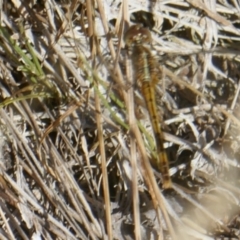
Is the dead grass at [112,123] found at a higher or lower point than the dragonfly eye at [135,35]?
lower

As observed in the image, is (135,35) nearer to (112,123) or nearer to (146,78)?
(146,78)

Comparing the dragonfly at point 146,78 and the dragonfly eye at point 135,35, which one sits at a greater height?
the dragonfly eye at point 135,35

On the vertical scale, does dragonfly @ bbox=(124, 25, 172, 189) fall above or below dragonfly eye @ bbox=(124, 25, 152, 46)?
below

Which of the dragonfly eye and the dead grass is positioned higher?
the dragonfly eye

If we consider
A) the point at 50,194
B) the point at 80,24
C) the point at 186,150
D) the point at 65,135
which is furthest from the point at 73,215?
the point at 80,24

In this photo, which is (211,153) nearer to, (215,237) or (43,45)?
(215,237)
